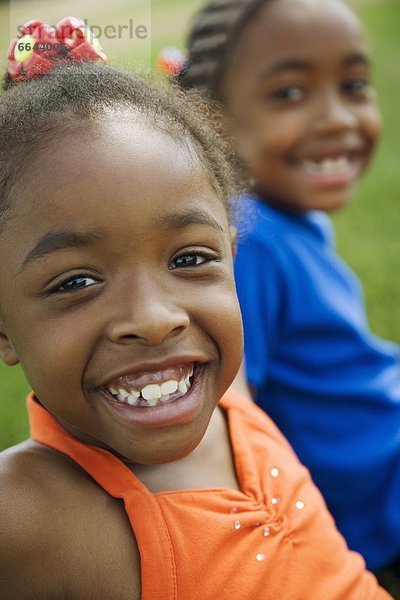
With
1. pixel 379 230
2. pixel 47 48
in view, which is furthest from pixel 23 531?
pixel 379 230

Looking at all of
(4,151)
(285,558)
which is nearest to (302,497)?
(285,558)

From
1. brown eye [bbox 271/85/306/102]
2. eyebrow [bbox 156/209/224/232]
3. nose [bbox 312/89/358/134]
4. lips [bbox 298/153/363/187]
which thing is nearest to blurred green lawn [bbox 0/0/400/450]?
lips [bbox 298/153/363/187]

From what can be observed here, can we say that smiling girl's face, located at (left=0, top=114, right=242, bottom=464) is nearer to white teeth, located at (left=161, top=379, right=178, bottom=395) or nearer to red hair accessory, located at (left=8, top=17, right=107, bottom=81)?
white teeth, located at (left=161, top=379, right=178, bottom=395)

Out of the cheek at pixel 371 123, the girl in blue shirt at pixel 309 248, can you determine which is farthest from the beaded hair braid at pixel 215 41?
the cheek at pixel 371 123

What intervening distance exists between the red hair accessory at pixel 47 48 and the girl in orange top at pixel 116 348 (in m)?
0.06

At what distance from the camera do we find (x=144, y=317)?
1426 millimetres

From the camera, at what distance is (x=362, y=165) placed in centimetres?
324

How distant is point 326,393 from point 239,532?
108 cm

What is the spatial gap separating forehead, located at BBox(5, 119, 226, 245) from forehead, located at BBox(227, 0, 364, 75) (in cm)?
144

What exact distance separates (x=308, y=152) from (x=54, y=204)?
1693 mm

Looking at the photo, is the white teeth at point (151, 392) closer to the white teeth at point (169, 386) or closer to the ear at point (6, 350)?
the white teeth at point (169, 386)

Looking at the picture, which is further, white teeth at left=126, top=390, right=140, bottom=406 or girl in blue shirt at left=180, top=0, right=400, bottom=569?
girl in blue shirt at left=180, top=0, right=400, bottom=569

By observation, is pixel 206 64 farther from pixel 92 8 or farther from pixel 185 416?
pixel 92 8

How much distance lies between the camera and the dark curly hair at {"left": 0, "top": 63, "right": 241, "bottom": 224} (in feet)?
5.05
